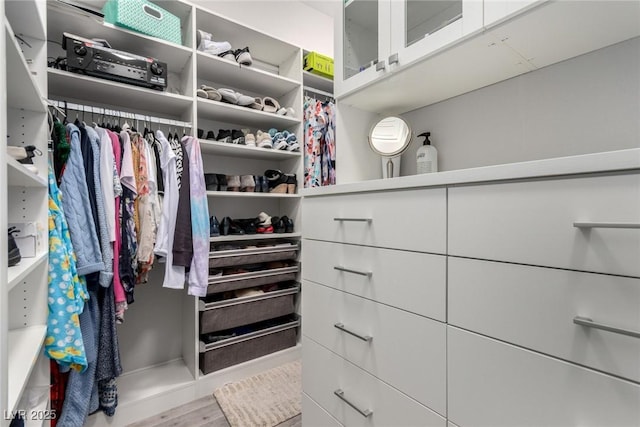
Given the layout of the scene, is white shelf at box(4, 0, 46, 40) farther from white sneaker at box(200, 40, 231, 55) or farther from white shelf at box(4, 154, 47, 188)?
white sneaker at box(200, 40, 231, 55)

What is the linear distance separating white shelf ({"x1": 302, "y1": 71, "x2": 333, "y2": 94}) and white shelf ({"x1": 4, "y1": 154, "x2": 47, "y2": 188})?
5.61 feet

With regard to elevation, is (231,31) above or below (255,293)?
above

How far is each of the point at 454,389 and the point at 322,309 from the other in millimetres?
502

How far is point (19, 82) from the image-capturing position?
2.77 feet

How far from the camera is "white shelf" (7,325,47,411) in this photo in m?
0.66

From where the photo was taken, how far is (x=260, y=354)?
185 cm

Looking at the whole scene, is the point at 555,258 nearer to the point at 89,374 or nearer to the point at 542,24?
the point at 542,24

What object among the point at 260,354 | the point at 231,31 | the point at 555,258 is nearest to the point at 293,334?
the point at 260,354

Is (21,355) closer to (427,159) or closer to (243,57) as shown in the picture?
(427,159)

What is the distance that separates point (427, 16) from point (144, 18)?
4.63ft

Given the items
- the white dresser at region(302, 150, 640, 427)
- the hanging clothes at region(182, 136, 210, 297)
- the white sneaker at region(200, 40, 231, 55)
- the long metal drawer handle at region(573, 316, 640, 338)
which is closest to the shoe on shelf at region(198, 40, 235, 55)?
the white sneaker at region(200, 40, 231, 55)

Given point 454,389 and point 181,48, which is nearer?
point 454,389

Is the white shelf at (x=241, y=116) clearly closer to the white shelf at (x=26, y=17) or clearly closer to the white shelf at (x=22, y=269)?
the white shelf at (x=26, y=17)

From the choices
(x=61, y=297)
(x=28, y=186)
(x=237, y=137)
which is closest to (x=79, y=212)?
(x=28, y=186)
